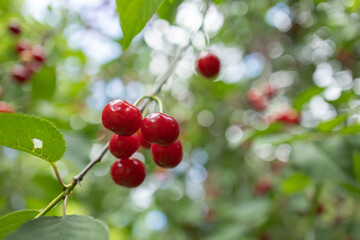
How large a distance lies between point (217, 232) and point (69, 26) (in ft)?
8.92

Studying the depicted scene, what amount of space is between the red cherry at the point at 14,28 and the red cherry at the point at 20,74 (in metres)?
0.36

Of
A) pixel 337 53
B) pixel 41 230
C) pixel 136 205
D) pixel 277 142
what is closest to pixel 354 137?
pixel 277 142

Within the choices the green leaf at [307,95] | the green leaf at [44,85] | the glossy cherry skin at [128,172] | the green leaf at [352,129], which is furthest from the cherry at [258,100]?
the glossy cherry skin at [128,172]

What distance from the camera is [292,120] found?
97.4 inches

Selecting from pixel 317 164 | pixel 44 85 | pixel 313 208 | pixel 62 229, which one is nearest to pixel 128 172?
pixel 62 229

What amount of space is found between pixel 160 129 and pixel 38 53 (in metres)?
2.32

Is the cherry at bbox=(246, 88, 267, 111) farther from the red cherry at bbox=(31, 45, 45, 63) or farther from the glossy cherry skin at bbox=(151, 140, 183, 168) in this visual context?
the glossy cherry skin at bbox=(151, 140, 183, 168)

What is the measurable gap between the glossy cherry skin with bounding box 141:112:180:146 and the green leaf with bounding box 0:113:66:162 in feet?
0.85

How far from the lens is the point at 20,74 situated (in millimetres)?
2588

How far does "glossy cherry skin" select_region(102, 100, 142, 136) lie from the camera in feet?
3.18

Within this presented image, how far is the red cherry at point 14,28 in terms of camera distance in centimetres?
272

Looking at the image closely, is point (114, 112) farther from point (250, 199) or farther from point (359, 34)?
point (359, 34)

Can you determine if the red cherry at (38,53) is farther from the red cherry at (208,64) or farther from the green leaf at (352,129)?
the green leaf at (352,129)

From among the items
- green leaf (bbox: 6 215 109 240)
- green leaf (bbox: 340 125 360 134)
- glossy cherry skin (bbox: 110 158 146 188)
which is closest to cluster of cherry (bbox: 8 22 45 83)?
glossy cherry skin (bbox: 110 158 146 188)
